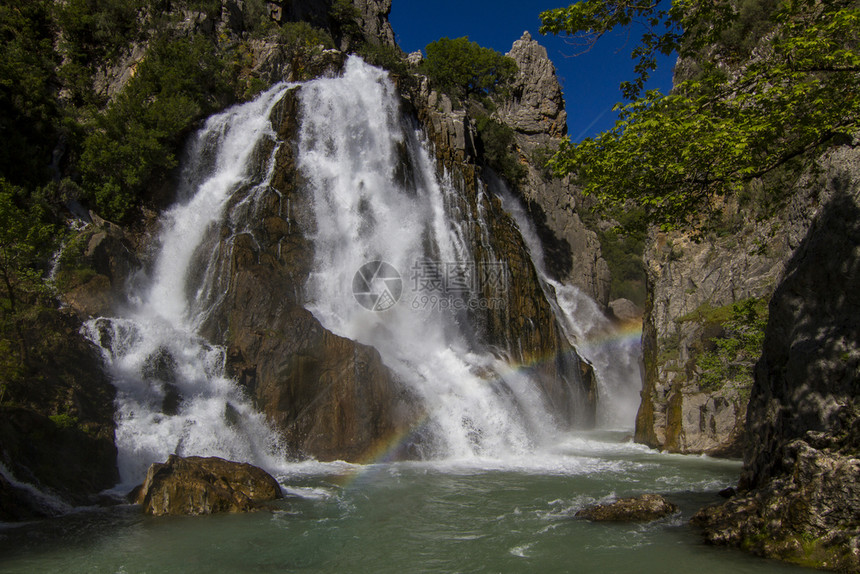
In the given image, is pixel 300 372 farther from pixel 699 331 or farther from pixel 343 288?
pixel 699 331

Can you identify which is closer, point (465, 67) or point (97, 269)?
point (97, 269)

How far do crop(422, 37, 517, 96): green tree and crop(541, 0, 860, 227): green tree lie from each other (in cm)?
4460

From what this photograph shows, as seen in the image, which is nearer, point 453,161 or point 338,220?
point 338,220

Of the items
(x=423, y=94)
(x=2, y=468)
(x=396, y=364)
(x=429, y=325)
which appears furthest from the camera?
(x=423, y=94)

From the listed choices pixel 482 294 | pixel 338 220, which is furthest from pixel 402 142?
pixel 482 294

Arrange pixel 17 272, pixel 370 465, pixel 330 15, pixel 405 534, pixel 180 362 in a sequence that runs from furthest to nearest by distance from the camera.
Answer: pixel 330 15, pixel 180 362, pixel 370 465, pixel 17 272, pixel 405 534

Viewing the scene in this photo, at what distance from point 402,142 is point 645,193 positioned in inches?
923

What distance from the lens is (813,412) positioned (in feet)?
28.0

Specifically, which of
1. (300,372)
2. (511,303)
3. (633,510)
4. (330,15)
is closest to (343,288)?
(300,372)

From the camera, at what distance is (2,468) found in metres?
11.6

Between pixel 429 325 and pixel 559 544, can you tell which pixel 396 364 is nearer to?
pixel 429 325

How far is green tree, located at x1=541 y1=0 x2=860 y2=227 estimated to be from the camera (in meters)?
7.71

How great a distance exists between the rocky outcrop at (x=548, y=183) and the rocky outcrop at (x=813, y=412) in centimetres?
3409

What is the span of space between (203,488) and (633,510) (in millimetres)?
8549
